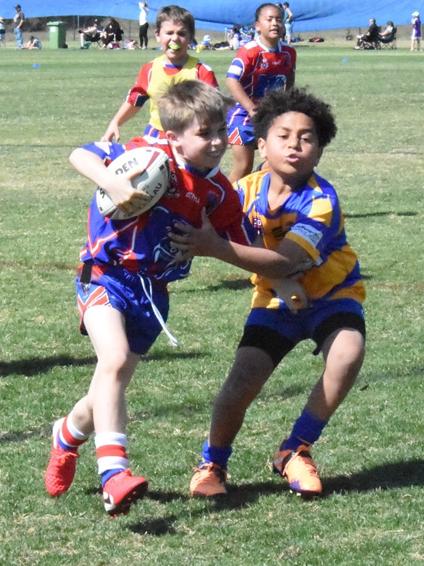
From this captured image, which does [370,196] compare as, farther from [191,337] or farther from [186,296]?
[191,337]

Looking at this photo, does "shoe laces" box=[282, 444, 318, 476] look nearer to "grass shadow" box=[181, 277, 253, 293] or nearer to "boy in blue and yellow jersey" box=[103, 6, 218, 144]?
"grass shadow" box=[181, 277, 253, 293]

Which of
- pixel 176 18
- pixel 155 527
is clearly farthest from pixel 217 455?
pixel 176 18

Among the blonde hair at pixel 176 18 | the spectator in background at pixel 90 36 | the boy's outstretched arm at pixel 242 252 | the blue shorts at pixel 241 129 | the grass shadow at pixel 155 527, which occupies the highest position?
the blonde hair at pixel 176 18

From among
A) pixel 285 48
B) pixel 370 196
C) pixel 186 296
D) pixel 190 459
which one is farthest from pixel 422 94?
pixel 190 459

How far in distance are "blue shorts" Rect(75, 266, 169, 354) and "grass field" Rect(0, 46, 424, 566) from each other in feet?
2.15

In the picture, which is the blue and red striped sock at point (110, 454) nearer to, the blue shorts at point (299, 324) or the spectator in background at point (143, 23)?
the blue shorts at point (299, 324)

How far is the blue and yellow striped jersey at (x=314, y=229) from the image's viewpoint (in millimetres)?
4426

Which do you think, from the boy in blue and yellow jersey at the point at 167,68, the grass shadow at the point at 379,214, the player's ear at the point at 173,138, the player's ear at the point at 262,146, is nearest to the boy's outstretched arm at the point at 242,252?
the player's ear at the point at 173,138

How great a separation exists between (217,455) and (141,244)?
896 millimetres

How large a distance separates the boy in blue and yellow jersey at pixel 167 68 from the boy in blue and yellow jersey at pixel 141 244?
13.8ft

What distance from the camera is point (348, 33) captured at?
71.6 meters

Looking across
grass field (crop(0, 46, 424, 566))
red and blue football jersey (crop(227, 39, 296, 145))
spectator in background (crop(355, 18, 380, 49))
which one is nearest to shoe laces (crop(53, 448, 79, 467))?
grass field (crop(0, 46, 424, 566))

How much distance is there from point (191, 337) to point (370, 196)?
5.74 metres

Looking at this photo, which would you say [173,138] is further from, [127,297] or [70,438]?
[70,438]
